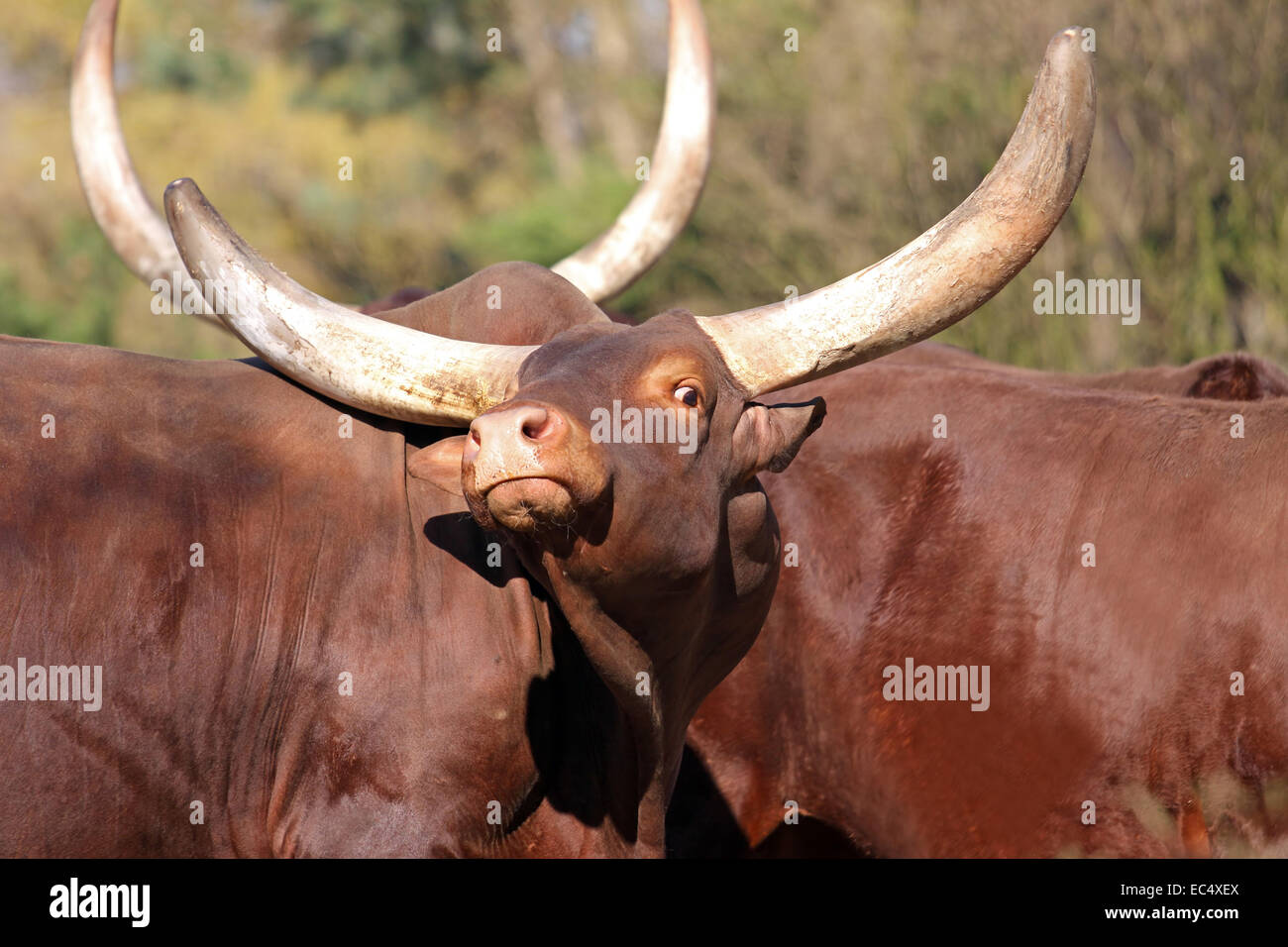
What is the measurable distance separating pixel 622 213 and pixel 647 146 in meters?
11.3

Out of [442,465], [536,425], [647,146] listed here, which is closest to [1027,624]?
[442,465]

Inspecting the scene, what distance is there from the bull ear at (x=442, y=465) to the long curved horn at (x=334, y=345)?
0.23 feet

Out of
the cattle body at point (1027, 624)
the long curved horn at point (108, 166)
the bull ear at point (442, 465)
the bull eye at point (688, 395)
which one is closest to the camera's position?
the bull eye at point (688, 395)

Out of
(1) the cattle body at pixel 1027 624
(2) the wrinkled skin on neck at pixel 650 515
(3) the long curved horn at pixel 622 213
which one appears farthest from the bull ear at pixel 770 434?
(3) the long curved horn at pixel 622 213

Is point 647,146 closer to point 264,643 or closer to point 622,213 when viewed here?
point 622,213

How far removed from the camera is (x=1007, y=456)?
4.20 m

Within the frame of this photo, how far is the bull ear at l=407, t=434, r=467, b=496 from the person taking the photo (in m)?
2.97

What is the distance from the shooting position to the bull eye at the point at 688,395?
2.84m

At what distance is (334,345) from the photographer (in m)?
3.07

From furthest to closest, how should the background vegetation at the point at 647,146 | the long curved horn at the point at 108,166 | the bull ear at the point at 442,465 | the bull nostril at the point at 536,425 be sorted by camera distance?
the background vegetation at the point at 647,146, the long curved horn at the point at 108,166, the bull ear at the point at 442,465, the bull nostril at the point at 536,425

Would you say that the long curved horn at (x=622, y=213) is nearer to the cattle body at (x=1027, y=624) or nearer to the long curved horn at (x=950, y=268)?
the cattle body at (x=1027, y=624)

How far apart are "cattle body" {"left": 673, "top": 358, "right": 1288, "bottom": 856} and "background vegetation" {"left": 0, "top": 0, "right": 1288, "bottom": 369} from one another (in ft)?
13.4

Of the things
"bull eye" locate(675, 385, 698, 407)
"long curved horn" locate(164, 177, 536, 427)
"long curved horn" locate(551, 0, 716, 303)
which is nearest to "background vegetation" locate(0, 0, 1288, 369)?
"long curved horn" locate(551, 0, 716, 303)

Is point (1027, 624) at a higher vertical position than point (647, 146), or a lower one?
lower
